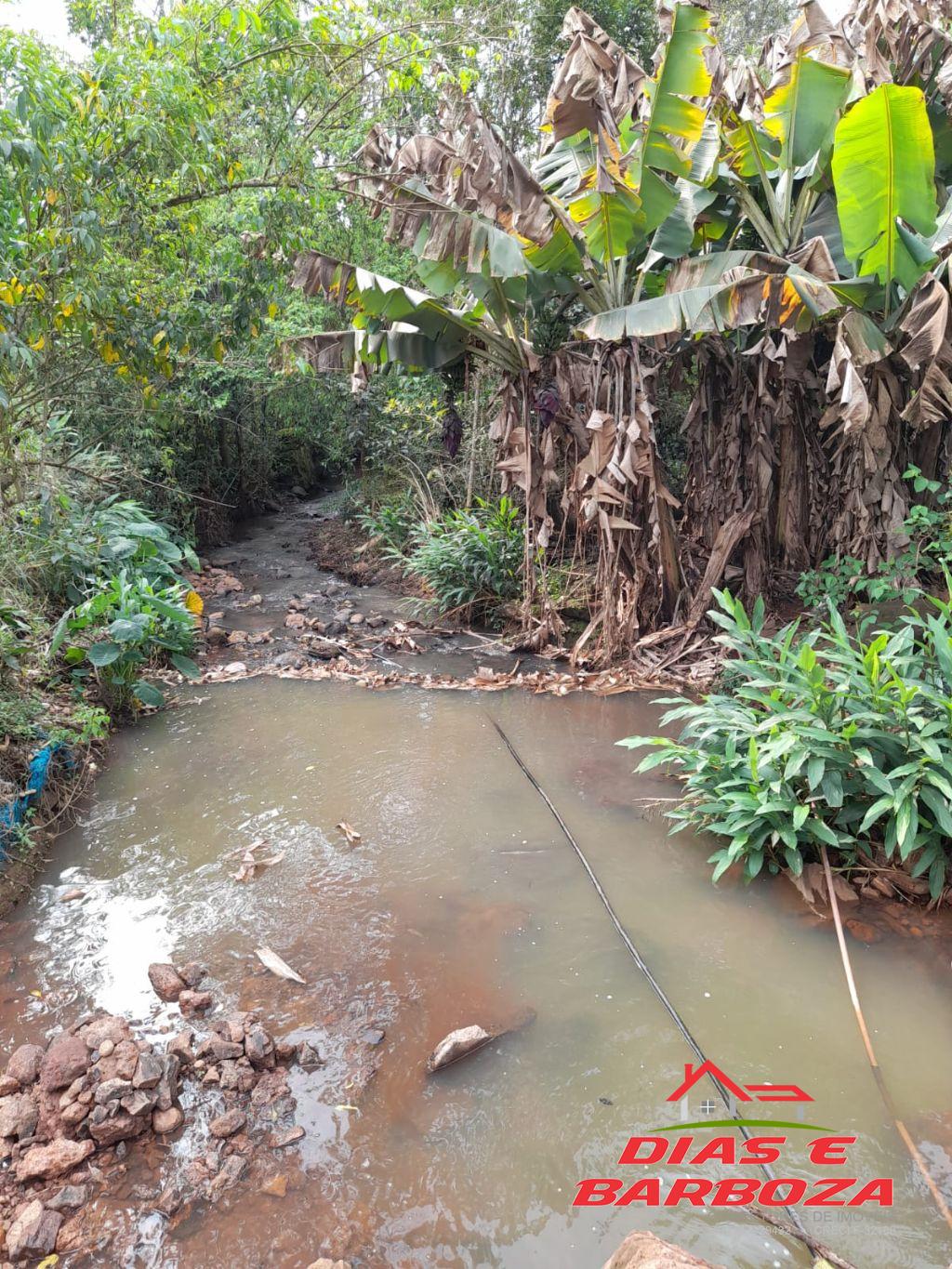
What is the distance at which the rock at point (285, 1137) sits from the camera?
2.39 m

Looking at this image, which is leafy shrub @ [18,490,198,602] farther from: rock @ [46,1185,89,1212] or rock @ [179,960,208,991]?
rock @ [46,1185,89,1212]

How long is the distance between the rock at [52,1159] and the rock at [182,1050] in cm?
37

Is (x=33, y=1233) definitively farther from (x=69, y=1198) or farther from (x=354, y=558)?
(x=354, y=558)

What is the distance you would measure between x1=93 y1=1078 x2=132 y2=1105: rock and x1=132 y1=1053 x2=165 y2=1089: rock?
30mm

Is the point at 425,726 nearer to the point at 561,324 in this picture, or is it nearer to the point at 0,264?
the point at 0,264

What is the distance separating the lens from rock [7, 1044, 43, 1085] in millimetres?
2576

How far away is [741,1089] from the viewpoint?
2.56 meters

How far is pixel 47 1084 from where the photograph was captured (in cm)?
251

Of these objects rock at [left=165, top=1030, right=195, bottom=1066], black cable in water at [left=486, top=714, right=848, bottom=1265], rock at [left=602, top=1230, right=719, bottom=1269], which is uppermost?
rock at [left=602, top=1230, right=719, bottom=1269]

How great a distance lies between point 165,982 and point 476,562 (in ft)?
19.6

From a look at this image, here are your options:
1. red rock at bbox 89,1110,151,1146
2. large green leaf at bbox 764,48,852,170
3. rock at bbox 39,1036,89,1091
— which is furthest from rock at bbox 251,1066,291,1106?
large green leaf at bbox 764,48,852,170

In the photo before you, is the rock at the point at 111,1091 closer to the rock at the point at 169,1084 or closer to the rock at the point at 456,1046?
the rock at the point at 169,1084

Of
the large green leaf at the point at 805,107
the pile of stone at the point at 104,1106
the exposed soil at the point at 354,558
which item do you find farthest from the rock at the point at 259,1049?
the exposed soil at the point at 354,558

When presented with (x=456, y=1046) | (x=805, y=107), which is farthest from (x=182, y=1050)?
(x=805, y=107)
